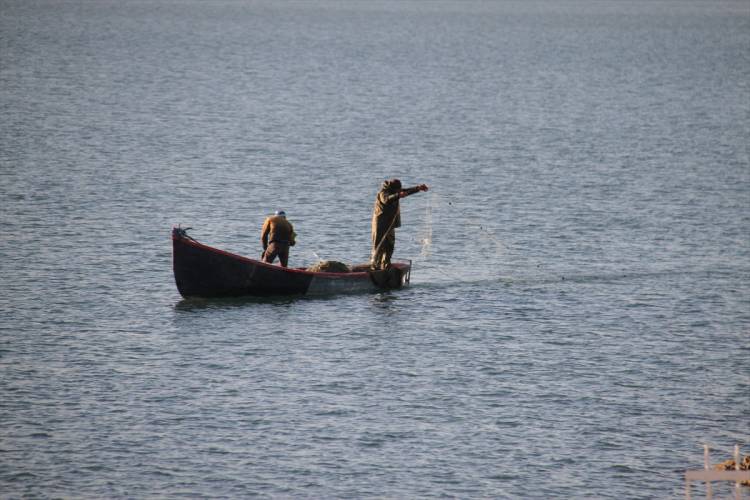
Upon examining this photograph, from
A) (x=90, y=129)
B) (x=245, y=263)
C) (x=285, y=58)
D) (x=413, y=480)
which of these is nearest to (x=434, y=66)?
(x=285, y=58)

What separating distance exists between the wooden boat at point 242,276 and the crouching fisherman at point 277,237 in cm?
48

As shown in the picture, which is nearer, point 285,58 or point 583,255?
point 583,255

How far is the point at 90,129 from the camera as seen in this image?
68438 millimetres

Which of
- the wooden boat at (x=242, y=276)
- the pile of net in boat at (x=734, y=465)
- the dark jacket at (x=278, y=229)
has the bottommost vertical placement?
the pile of net in boat at (x=734, y=465)

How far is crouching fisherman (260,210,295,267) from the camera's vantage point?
105 ft

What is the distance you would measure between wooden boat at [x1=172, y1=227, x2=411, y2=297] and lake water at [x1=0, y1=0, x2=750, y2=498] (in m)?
0.42

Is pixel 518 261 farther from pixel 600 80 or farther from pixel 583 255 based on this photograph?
pixel 600 80

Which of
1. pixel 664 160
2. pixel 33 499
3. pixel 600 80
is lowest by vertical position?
pixel 33 499

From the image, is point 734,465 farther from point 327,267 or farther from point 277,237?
point 277,237

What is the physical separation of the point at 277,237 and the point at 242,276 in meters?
1.35

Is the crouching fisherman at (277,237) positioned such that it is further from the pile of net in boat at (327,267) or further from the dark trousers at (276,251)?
the pile of net in boat at (327,267)

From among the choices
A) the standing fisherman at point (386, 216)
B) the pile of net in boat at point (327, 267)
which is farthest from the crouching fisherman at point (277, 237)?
the standing fisherman at point (386, 216)

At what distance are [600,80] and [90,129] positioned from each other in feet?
164

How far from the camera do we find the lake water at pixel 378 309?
22891 mm
